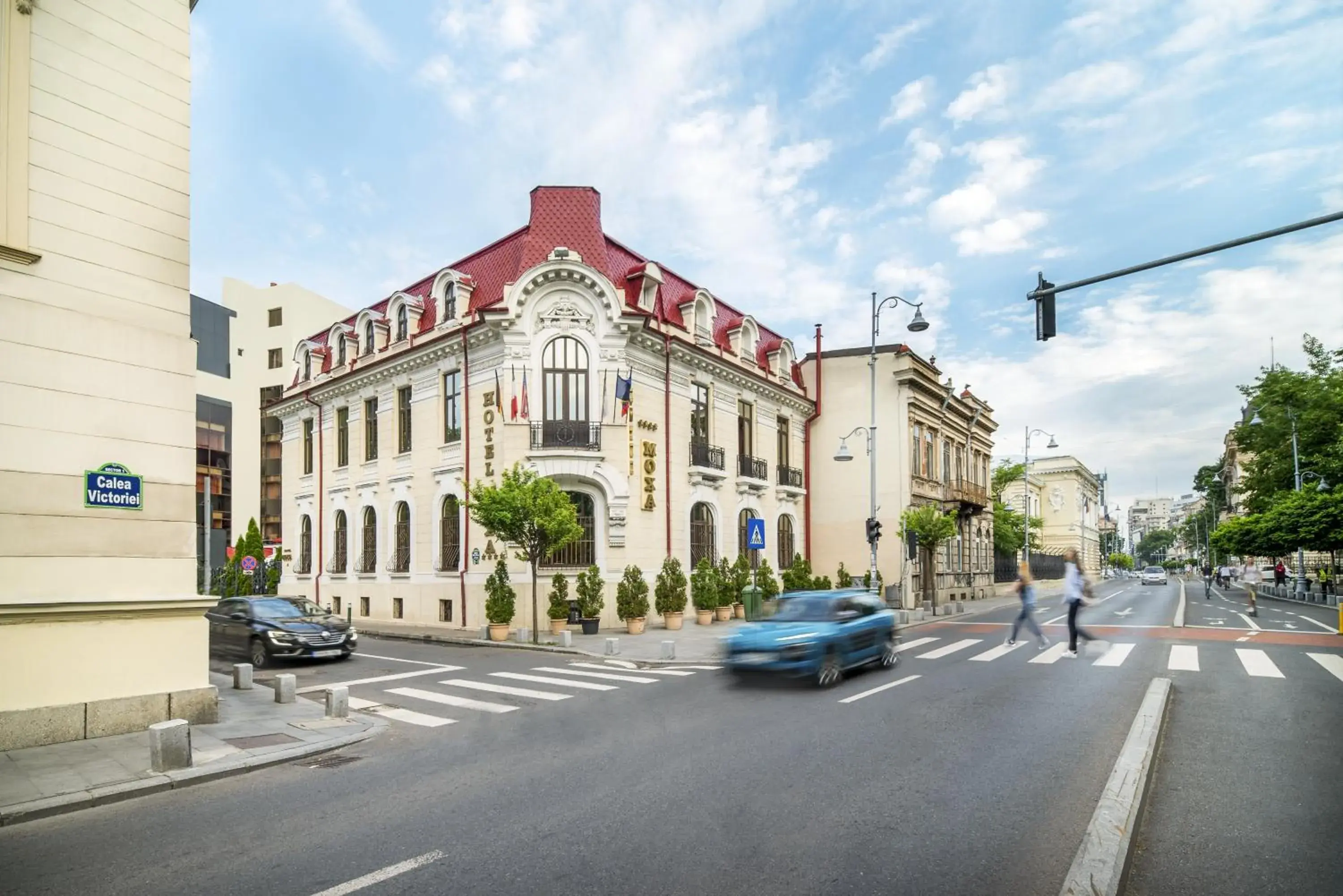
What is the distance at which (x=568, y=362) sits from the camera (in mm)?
23594

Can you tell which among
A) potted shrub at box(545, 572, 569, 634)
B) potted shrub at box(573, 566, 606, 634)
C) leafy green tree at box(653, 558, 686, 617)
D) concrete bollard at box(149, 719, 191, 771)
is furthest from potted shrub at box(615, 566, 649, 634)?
concrete bollard at box(149, 719, 191, 771)

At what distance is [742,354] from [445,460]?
12.1m

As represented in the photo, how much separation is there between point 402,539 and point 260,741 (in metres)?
18.7

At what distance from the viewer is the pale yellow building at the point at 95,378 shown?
29.6 feet

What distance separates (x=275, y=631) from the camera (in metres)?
16.9

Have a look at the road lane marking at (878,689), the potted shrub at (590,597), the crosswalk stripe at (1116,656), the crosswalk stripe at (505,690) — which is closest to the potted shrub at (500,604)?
the potted shrub at (590,597)

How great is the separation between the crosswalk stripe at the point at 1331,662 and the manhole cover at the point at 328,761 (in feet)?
47.3

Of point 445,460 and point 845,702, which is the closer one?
point 845,702

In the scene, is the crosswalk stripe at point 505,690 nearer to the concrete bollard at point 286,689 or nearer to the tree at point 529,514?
the concrete bollard at point 286,689

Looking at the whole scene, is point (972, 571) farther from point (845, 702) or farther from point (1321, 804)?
point (1321, 804)

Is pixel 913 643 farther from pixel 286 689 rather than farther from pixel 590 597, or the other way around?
pixel 286 689

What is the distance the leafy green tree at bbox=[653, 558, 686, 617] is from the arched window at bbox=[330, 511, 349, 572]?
44.9 ft

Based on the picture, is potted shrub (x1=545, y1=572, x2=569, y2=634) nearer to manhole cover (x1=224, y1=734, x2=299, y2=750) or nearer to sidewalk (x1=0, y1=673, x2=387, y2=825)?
sidewalk (x1=0, y1=673, x2=387, y2=825)

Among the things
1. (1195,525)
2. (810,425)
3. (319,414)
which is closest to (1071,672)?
(810,425)
